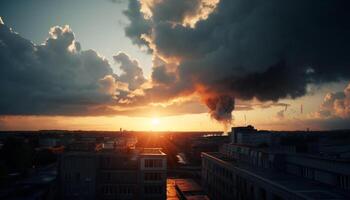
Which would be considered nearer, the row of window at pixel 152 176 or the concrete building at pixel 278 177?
the concrete building at pixel 278 177

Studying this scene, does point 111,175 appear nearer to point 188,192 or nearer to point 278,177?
point 188,192

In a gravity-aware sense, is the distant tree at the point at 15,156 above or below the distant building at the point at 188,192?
above

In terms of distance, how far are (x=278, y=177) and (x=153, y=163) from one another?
77.3 feet

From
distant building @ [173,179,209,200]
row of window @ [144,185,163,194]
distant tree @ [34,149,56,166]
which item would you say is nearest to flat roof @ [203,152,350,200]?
row of window @ [144,185,163,194]

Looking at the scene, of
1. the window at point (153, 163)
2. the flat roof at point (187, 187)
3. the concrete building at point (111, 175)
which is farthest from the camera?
the flat roof at point (187, 187)

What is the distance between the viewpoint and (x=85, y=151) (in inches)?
2571

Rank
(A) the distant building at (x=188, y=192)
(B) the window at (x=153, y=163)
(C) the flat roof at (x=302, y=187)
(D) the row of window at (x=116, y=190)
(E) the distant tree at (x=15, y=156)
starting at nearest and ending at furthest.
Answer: (C) the flat roof at (x=302, y=187), (D) the row of window at (x=116, y=190), (B) the window at (x=153, y=163), (A) the distant building at (x=188, y=192), (E) the distant tree at (x=15, y=156)

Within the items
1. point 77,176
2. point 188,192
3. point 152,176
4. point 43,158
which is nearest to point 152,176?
point 152,176

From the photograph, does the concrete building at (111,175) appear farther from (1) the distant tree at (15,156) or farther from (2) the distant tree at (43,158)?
(2) the distant tree at (43,158)

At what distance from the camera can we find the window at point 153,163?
65031 millimetres

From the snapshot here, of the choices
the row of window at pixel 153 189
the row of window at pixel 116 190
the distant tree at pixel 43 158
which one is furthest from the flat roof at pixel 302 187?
the distant tree at pixel 43 158

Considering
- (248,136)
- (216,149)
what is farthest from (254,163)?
(216,149)

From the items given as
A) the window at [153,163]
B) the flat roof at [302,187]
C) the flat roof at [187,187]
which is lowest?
the flat roof at [187,187]

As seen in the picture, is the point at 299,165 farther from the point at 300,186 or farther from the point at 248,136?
the point at 248,136
